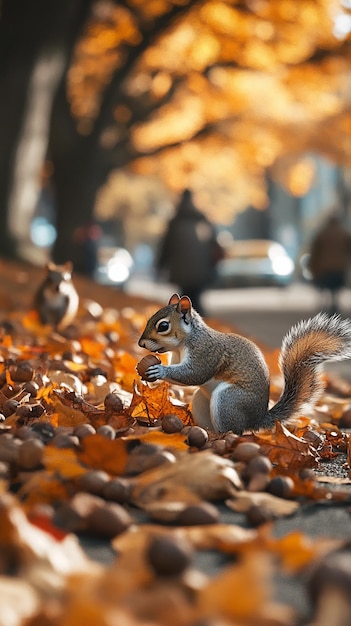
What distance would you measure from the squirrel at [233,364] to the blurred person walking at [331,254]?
11371mm

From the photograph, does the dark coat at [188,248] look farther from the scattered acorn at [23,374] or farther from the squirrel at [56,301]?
the scattered acorn at [23,374]

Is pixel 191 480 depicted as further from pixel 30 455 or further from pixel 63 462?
pixel 30 455

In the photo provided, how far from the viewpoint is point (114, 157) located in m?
20.2

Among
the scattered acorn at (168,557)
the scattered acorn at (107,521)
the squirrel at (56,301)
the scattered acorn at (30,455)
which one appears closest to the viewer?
the scattered acorn at (168,557)

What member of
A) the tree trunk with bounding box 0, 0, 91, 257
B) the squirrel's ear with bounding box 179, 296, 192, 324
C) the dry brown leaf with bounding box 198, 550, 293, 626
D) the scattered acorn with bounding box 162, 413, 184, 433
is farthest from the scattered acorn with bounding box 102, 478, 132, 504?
the tree trunk with bounding box 0, 0, 91, 257

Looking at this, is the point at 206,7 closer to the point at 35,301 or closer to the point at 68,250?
A: the point at 68,250

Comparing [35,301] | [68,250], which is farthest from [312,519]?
[68,250]

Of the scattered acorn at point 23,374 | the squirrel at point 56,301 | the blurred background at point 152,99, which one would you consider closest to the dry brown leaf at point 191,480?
the scattered acorn at point 23,374

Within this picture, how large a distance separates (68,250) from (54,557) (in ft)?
52.8

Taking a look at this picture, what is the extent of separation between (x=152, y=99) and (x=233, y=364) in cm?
1863

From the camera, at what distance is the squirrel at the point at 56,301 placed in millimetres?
7520

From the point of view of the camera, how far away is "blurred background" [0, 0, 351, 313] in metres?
13.8

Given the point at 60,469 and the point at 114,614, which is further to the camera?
the point at 60,469

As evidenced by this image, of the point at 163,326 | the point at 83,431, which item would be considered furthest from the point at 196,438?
the point at 163,326
